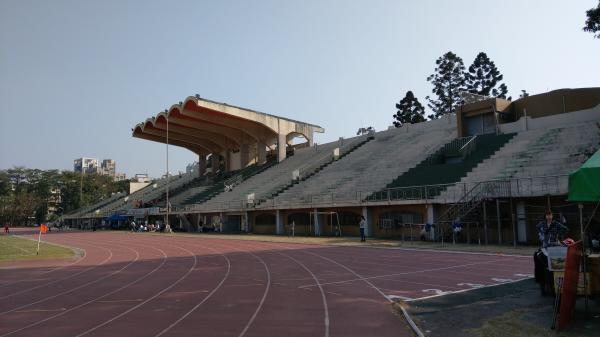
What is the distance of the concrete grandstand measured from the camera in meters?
24.9

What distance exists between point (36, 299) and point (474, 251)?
1654 centimetres

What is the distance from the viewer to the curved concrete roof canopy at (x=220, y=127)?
55.1 meters

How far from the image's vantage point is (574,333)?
7.07 metres

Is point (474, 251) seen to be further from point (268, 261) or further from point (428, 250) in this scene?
point (268, 261)

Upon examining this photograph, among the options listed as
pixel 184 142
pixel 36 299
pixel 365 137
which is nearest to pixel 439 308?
pixel 36 299

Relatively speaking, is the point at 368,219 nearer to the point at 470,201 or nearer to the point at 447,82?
the point at 470,201

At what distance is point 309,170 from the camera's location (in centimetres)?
4766

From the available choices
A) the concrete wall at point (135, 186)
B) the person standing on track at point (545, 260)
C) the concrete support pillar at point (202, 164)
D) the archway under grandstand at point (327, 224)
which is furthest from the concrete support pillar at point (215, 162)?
the person standing on track at point (545, 260)

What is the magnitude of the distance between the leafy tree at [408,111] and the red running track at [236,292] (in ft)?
189

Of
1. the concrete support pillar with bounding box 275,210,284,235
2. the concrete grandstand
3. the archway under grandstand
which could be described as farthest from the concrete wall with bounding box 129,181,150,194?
the archway under grandstand

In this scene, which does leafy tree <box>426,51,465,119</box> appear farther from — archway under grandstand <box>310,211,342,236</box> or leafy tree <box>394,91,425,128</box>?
archway under grandstand <box>310,211,342,236</box>

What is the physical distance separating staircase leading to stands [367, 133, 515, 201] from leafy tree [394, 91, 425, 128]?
3802cm

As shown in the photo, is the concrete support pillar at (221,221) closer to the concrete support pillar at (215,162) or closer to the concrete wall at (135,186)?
the concrete support pillar at (215,162)

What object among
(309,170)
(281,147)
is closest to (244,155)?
(281,147)
